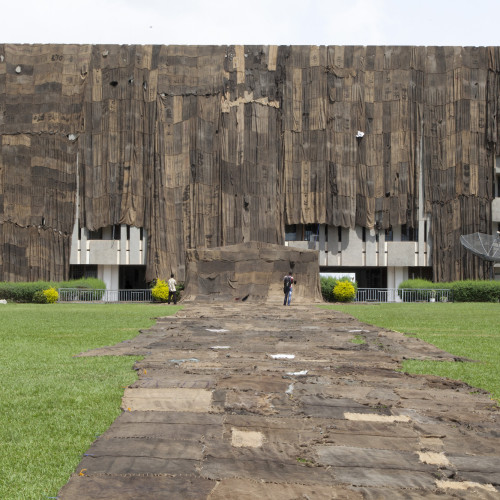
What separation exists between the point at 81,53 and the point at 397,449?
146ft

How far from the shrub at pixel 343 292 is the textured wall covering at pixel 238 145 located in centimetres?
1016

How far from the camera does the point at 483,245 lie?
1535 inches

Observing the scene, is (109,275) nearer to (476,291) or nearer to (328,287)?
(328,287)

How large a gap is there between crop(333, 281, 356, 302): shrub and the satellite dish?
10917 millimetres

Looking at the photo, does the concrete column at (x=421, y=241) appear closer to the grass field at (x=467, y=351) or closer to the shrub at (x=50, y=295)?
the shrub at (x=50, y=295)

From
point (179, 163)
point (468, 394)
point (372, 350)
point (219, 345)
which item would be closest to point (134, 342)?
point (219, 345)

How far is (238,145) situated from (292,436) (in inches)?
1558

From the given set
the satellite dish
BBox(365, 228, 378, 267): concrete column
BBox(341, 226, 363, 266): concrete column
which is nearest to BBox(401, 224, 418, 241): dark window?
BBox(365, 228, 378, 267): concrete column

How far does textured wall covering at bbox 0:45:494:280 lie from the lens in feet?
139

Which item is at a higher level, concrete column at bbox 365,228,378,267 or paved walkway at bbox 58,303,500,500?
concrete column at bbox 365,228,378,267

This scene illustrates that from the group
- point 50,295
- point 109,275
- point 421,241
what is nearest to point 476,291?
point 421,241

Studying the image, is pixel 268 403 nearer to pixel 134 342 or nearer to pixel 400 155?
pixel 134 342

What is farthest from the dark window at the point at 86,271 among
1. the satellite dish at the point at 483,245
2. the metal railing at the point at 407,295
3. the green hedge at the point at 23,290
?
the satellite dish at the point at 483,245

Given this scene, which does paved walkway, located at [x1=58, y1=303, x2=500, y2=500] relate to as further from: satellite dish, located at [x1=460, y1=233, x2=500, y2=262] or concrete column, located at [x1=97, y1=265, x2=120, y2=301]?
concrete column, located at [x1=97, y1=265, x2=120, y2=301]
